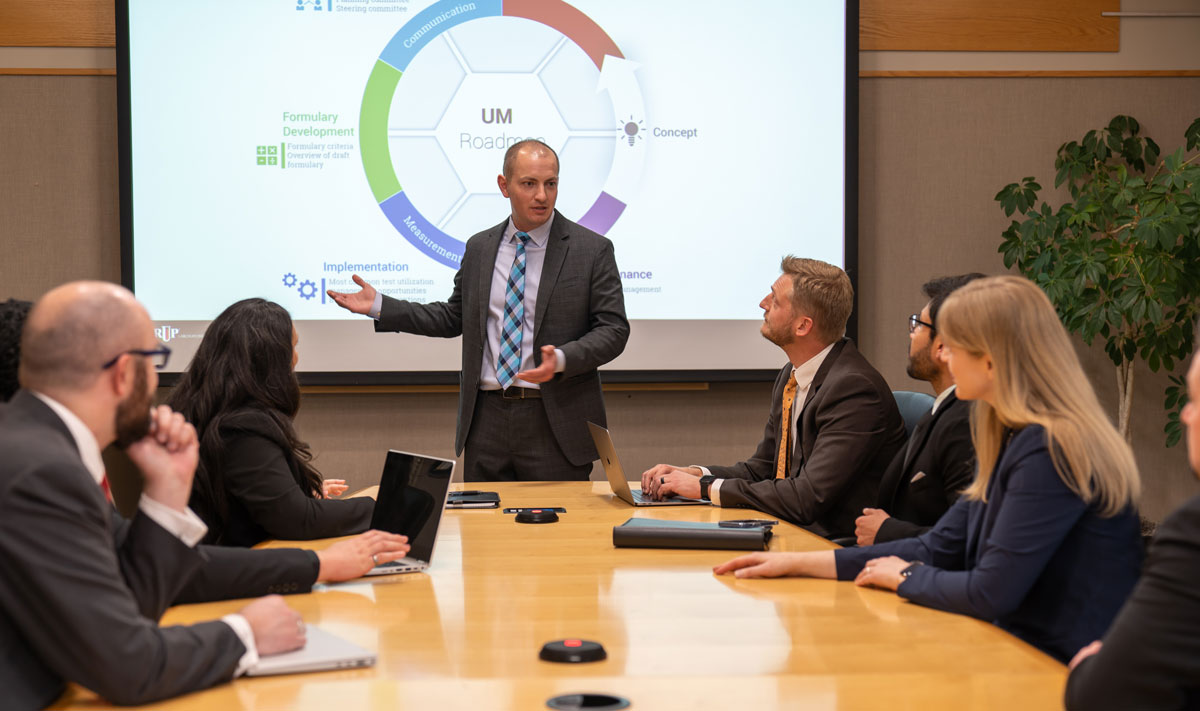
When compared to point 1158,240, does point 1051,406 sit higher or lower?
lower

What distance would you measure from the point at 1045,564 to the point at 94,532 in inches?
54.5

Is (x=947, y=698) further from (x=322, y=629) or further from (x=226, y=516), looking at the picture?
(x=226, y=516)

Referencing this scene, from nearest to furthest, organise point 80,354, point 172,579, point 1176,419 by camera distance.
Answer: point 80,354 < point 172,579 < point 1176,419

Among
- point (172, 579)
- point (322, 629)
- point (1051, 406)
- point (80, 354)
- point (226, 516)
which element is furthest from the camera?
point (226, 516)

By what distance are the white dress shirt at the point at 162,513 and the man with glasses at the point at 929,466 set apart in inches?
60.2

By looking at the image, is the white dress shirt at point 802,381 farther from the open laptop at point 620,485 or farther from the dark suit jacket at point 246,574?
the dark suit jacket at point 246,574

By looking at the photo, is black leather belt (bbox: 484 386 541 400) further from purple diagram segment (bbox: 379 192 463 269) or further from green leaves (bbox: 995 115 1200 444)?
green leaves (bbox: 995 115 1200 444)

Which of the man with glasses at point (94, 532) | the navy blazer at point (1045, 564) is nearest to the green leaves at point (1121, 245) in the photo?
the navy blazer at point (1045, 564)

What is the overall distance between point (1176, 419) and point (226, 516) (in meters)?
3.86

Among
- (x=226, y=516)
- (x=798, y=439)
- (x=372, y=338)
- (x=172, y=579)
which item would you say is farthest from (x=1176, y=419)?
(x=172, y=579)

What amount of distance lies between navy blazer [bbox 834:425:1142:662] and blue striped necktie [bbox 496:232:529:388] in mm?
1962

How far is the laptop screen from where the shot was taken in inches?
79.1

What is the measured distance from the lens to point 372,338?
4.59 m

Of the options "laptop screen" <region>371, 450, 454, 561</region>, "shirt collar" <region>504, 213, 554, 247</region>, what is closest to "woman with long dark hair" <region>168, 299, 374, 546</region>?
"laptop screen" <region>371, 450, 454, 561</region>
